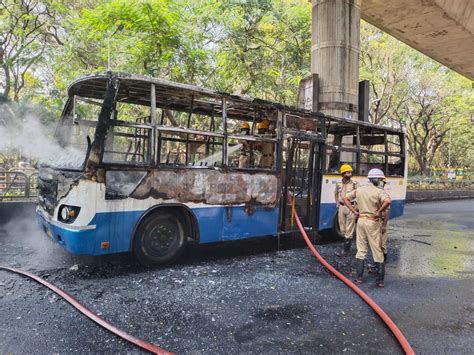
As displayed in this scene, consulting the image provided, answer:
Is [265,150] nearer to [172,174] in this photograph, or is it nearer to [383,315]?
Answer: [172,174]

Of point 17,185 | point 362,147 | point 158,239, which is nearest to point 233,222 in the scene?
point 158,239

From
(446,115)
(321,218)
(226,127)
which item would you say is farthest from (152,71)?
(446,115)

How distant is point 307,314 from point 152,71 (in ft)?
30.0

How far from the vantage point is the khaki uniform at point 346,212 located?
258 inches

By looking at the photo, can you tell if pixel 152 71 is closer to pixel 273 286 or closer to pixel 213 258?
pixel 213 258

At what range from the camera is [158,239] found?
17.0ft

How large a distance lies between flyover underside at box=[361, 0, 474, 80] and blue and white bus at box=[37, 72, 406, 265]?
529 cm

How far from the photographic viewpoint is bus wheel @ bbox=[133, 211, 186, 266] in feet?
16.4

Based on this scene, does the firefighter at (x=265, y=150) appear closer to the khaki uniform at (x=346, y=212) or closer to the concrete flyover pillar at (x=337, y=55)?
the khaki uniform at (x=346, y=212)

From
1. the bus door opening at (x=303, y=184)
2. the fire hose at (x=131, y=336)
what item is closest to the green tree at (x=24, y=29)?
the bus door opening at (x=303, y=184)

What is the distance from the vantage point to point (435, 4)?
33.9 feet

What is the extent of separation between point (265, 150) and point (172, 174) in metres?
2.14

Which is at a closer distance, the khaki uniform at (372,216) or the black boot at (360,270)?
the khaki uniform at (372,216)

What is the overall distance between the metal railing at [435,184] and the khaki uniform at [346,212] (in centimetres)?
1750
